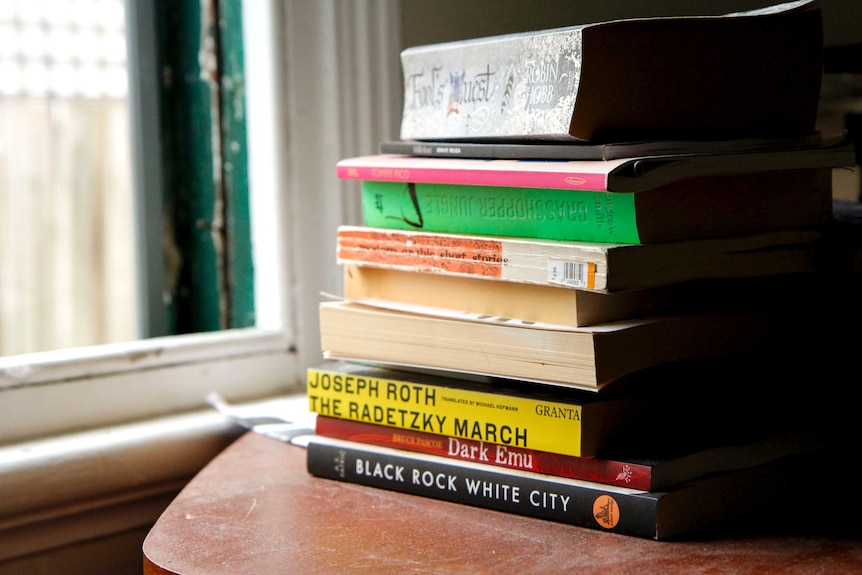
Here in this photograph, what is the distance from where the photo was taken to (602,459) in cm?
62

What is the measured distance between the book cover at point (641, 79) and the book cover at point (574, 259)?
0.27 feet

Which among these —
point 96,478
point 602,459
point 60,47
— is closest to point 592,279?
point 602,459

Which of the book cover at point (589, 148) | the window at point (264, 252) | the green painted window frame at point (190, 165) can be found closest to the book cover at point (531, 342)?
the book cover at point (589, 148)

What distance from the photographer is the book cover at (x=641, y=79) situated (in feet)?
2.08

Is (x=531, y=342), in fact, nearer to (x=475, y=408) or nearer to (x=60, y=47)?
(x=475, y=408)

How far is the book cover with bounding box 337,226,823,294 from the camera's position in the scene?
601mm

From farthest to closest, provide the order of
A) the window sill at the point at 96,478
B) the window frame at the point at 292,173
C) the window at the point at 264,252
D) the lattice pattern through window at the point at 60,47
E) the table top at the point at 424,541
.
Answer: the lattice pattern through window at the point at 60,47 → the window frame at the point at 292,173 → the window at the point at 264,252 → the window sill at the point at 96,478 → the table top at the point at 424,541

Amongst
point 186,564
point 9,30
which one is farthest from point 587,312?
point 9,30

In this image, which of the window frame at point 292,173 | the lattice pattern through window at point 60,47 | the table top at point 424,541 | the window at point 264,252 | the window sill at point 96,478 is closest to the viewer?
the table top at point 424,541

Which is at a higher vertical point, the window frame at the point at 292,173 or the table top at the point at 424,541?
the window frame at the point at 292,173

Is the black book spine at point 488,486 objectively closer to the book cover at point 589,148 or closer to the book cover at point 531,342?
the book cover at point 531,342

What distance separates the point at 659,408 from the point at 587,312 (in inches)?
4.1

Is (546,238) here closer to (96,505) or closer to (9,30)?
(96,505)

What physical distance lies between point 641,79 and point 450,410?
0.27 m
